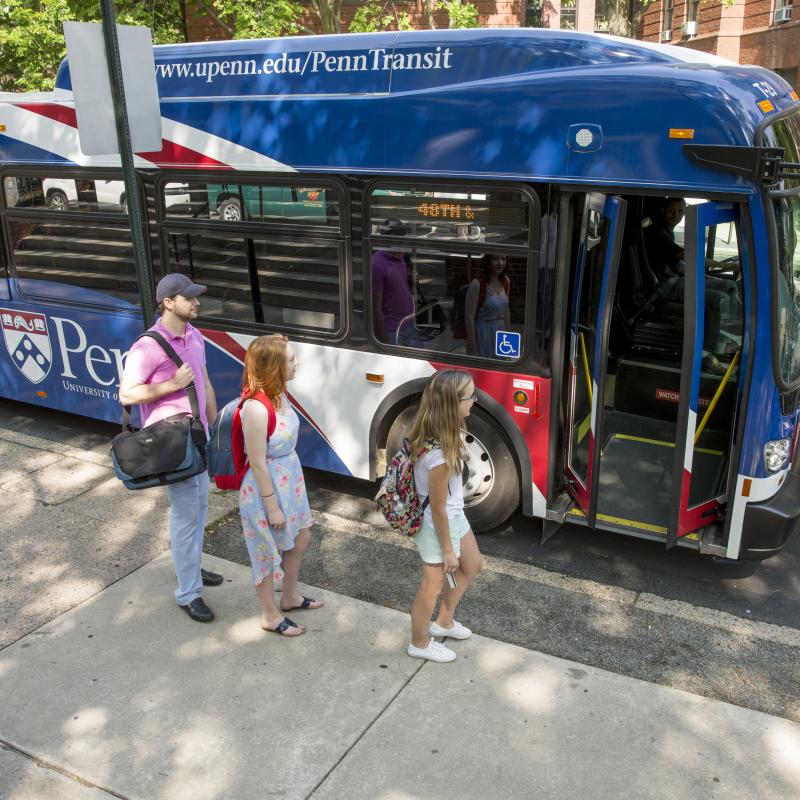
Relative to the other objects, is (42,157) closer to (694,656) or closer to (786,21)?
(694,656)

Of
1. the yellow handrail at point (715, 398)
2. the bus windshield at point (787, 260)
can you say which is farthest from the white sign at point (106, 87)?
the yellow handrail at point (715, 398)

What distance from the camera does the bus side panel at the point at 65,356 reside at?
696 centimetres

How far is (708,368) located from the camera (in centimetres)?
513

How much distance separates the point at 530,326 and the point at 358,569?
1.84 metres

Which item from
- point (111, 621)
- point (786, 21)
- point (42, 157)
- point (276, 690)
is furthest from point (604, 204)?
point (786, 21)

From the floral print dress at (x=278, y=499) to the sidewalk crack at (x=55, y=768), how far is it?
119 cm

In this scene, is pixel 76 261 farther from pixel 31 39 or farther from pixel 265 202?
pixel 31 39

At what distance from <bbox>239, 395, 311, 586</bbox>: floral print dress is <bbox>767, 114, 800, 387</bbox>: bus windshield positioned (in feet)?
8.40

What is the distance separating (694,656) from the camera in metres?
4.40

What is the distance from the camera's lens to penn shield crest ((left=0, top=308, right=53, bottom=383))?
24.3 ft

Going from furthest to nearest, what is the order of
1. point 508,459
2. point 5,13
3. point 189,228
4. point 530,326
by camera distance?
point 5,13, point 189,228, point 508,459, point 530,326

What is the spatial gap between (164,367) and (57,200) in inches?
136

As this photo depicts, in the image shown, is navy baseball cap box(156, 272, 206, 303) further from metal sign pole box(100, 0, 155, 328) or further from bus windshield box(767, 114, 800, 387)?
bus windshield box(767, 114, 800, 387)

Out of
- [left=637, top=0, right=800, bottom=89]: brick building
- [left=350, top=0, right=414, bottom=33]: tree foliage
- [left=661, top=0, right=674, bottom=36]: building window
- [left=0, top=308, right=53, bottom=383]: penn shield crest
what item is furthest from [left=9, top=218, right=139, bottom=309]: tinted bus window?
[left=661, top=0, right=674, bottom=36]: building window
